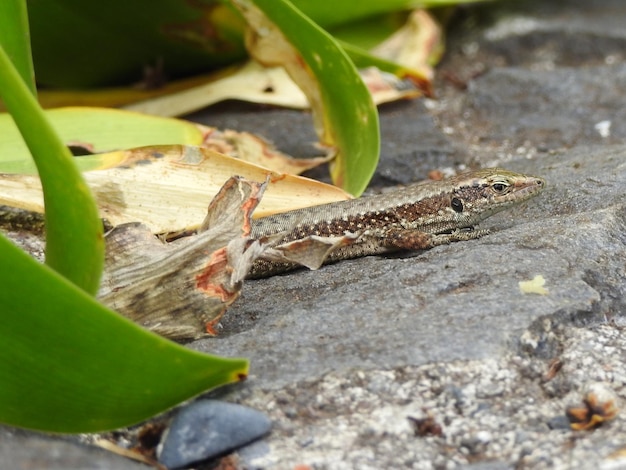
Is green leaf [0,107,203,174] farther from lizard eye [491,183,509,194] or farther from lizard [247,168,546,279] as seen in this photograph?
lizard eye [491,183,509,194]

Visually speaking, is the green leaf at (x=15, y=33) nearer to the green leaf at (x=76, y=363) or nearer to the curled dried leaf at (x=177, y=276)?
the curled dried leaf at (x=177, y=276)

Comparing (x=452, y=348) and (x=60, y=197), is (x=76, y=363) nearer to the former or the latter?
(x=60, y=197)

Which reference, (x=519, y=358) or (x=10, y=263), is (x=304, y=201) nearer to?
(x=519, y=358)

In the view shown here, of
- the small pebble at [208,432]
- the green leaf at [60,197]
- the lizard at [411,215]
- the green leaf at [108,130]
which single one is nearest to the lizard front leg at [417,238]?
the lizard at [411,215]

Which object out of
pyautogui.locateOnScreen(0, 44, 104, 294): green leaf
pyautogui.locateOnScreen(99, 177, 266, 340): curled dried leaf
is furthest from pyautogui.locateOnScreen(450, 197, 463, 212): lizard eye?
pyautogui.locateOnScreen(0, 44, 104, 294): green leaf

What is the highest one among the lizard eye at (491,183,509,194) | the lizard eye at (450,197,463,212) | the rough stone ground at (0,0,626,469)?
the lizard eye at (491,183,509,194)

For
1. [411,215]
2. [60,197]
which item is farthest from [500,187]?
[60,197]
